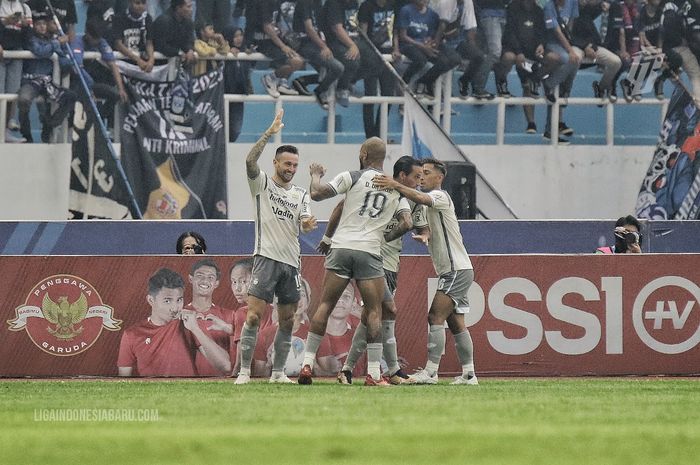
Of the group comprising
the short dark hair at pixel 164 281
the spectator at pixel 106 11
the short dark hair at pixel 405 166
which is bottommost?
the short dark hair at pixel 164 281

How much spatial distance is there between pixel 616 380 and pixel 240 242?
483cm

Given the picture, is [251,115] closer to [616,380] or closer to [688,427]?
[616,380]

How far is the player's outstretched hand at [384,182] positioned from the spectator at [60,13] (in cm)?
801

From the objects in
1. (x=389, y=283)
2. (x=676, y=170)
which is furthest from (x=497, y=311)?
(x=676, y=170)

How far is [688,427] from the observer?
24.7ft

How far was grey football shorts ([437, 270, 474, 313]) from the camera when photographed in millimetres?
11586

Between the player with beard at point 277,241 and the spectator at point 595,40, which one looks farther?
the spectator at point 595,40

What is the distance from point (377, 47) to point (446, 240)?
838cm

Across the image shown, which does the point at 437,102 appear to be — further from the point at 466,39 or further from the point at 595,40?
the point at 595,40

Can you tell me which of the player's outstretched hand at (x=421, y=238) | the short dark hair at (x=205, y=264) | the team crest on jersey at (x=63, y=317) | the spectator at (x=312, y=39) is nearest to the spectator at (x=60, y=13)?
the spectator at (x=312, y=39)

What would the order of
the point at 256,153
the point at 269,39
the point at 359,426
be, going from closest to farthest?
the point at 359,426 → the point at 256,153 → the point at 269,39

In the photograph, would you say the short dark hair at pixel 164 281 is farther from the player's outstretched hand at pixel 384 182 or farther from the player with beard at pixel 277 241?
the player's outstretched hand at pixel 384 182

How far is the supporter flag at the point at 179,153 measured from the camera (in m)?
17.7

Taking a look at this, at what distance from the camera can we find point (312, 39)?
18969 millimetres
